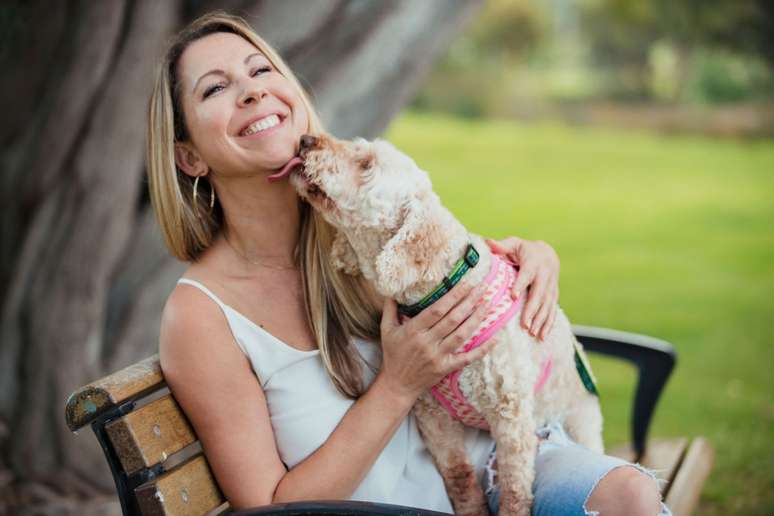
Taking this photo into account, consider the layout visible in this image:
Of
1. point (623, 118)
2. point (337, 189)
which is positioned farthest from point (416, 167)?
point (623, 118)

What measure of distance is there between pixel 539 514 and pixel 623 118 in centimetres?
1223

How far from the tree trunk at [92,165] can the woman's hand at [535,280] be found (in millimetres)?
1892

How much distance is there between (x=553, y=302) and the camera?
2.14 metres

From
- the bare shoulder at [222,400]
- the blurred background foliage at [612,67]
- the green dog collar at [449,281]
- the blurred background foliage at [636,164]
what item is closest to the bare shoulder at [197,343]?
the bare shoulder at [222,400]

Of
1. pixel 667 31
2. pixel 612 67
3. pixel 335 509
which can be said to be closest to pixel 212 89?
pixel 335 509

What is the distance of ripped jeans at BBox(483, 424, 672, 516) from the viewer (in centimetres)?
191

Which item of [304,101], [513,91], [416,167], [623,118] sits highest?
[513,91]

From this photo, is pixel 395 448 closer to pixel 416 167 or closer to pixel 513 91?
pixel 416 167

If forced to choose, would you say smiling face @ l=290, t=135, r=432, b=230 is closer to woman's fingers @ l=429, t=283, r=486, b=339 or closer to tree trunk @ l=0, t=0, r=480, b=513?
woman's fingers @ l=429, t=283, r=486, b=339

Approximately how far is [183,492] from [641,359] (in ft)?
5.74

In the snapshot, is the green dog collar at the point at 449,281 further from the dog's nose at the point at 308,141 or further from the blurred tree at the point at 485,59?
the blurred tree at the point at 485,59

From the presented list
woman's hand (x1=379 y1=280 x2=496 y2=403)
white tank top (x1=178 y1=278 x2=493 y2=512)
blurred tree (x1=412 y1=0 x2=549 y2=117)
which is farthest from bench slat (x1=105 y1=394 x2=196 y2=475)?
blurred tree (x1=412 y1=0 x2=549 y2=117)

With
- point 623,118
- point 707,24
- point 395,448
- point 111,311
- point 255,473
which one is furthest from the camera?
point 623,118

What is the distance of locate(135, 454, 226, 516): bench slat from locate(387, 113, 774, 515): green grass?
291cm
